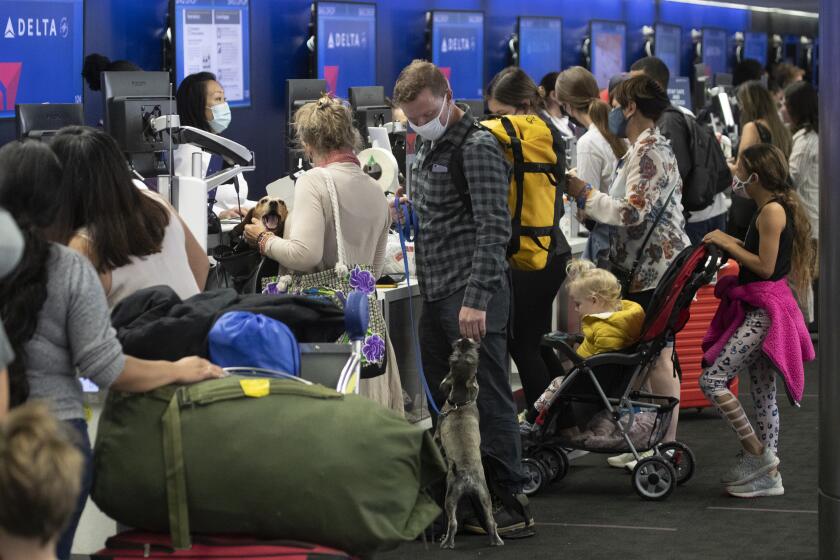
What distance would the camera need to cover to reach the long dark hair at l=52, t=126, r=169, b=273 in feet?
9.37

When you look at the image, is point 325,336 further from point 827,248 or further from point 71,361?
point 827,248

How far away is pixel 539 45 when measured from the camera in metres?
13.4

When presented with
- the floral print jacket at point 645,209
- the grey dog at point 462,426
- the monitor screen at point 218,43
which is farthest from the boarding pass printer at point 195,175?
the monitor screen at point 218,43

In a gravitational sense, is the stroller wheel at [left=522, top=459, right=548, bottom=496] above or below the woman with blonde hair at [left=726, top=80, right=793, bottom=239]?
below

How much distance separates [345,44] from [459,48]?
1.99m

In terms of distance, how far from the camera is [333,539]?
2562mm

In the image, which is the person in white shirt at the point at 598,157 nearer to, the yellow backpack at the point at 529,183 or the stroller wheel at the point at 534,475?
the stroller wheel at the point at 534,475

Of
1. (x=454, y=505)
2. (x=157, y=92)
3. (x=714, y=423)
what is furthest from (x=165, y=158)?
(x=714, y=423)

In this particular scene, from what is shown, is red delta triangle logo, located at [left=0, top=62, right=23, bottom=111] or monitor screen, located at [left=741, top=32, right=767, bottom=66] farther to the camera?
monitor screen, located at [left=741, top=32, right=767, bottom=66]

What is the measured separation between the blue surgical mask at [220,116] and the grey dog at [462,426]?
2481mm

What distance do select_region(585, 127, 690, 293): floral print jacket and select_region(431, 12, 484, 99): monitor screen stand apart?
6.45 m

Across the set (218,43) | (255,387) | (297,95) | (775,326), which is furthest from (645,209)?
(218,43)

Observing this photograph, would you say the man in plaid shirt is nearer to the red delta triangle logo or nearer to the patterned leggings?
the patterned leggings

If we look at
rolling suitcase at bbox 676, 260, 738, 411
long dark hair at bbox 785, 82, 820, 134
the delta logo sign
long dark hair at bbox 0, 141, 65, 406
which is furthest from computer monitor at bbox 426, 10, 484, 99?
long dark hair at bbox 0, 141, 65, 406
